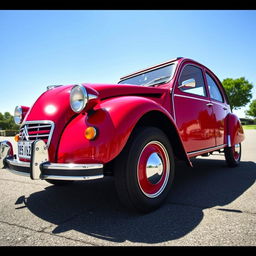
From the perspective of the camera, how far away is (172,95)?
292 cm

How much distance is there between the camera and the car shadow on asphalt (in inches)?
66.9

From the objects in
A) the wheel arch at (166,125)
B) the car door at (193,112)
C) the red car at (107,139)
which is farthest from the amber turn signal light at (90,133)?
the car door at (193,112)

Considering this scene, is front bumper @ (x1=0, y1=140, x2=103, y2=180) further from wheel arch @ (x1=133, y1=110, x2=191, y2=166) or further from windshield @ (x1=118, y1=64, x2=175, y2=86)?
windshield @ (x1=118, y1=64, x2=175, y2=86)

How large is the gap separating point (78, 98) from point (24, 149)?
2.62ft

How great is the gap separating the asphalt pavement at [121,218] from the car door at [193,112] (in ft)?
2.21

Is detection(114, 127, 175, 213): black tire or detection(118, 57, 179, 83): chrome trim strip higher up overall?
detection(118, 57, 179, 83): chrome trim strip

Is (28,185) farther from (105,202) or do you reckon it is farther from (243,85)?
(243,85)

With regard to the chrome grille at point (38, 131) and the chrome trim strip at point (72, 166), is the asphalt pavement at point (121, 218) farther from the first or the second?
the chrome grille at point (38, 131)

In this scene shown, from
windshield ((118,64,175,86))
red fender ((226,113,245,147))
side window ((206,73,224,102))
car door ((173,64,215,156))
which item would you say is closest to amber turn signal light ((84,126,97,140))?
car door ((173,64,215,156))

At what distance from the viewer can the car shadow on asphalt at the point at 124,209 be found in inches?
66.9

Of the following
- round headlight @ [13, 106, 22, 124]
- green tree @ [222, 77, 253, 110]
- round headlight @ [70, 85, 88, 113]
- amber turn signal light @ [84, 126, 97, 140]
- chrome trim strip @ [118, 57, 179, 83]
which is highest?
green tree @ [222, 77, 253, 110]

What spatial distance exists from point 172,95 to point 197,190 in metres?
1.33

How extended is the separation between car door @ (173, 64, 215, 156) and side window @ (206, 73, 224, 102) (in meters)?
0.30

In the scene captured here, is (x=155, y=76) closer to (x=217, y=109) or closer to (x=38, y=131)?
(x=217, y=109)
